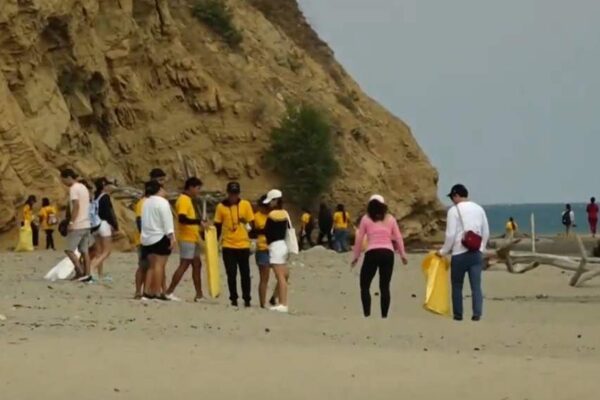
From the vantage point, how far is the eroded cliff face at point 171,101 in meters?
34.0

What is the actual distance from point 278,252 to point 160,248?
1463 millimetres

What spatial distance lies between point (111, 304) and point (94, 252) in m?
4.91

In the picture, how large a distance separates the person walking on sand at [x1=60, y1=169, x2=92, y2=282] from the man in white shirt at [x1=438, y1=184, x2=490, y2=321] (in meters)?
5.35

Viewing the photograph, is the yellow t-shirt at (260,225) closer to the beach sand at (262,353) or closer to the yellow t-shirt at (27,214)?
the beach sand at (262,353)

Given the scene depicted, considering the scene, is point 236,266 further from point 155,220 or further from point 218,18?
point 218,18

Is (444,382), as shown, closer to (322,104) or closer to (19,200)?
(19,200)

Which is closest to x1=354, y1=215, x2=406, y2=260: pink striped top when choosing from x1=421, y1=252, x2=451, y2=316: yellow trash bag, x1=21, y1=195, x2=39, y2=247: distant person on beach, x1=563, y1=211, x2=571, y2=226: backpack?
x1=421, y1=252, x2=451, y2=316: yellow trash bag

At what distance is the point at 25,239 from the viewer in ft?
98.4

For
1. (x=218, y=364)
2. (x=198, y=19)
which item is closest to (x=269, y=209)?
(x=218, y=364)

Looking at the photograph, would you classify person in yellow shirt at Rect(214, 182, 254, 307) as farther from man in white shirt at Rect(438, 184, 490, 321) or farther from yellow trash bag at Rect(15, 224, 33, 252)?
yellow trash bag at Rect(15, 224, 33, 252)

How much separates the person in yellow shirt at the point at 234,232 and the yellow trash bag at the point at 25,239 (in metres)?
13.8

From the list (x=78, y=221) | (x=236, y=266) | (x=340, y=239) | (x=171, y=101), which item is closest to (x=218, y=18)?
(x=171, y=101)

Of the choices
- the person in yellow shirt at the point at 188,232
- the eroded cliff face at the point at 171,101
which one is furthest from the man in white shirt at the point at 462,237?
the eroded cliff face at the point at 171,101

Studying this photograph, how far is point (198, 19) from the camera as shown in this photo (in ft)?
160
